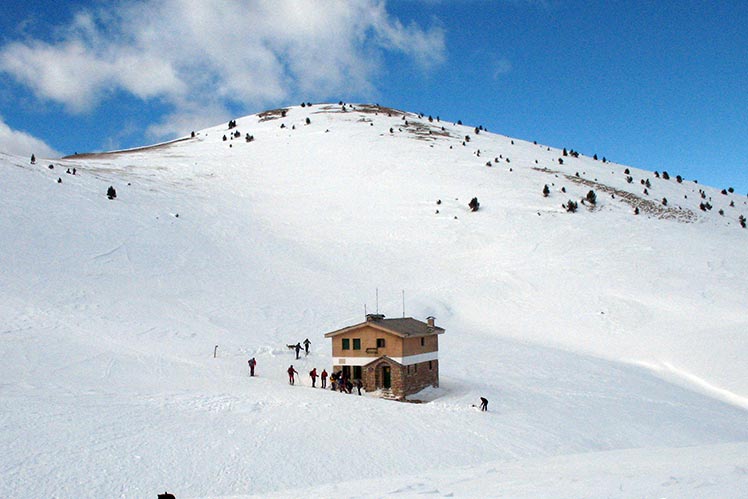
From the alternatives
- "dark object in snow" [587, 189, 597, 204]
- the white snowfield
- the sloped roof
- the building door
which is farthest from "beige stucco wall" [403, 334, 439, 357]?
"dark object in snow" [587, 189, 597, 204]

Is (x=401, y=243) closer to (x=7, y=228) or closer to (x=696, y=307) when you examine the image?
(x=696, y=307)

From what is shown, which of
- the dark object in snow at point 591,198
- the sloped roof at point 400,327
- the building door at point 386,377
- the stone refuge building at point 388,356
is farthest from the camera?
the dark object in snow at point 591,198

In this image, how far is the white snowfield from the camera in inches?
595

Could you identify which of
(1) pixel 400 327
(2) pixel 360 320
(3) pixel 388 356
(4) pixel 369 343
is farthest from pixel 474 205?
(3) pixel 388 356

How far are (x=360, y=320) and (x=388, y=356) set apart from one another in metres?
11.6

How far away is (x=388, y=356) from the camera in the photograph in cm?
2691

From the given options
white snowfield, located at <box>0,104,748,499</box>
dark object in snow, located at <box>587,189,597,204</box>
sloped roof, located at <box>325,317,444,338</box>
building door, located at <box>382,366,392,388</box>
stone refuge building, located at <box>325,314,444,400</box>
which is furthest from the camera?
dark object in snow, located at <box>587,189,597,204</box>

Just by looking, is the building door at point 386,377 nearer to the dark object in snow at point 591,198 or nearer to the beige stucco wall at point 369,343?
the beige stucco wall at point 369,343

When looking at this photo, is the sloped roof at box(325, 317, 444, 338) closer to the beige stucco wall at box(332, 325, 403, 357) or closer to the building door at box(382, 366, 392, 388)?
the beige stucco wall at box(332, 325, 403, 357)

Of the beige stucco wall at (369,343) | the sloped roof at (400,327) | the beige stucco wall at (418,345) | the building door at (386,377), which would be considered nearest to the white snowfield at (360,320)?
the building door at (386,377)

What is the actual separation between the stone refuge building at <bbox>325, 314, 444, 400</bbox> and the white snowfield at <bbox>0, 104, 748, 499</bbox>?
106 cm

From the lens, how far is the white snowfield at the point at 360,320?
49.6 ft

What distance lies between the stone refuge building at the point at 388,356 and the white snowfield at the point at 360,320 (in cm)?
106

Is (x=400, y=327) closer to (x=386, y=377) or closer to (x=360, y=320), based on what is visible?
(x=386, y=377)
